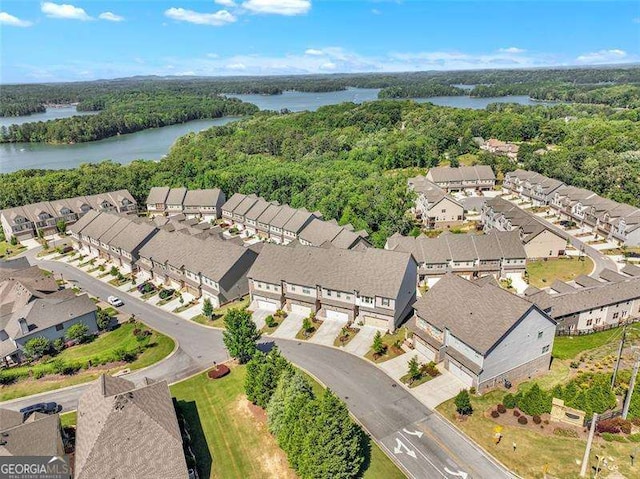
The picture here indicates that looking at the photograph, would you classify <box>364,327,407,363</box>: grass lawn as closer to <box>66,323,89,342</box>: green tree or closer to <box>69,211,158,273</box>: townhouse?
<box>66,323,89,342</box>: green tree

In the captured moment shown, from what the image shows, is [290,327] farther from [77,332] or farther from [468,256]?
[468,256]

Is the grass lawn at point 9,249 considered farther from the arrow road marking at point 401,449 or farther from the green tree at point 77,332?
the arrow road marking at point 401,449

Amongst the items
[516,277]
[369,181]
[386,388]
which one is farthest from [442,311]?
[369,181]

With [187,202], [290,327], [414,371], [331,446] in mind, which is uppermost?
[331,446]

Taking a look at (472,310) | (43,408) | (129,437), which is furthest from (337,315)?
(43,408)

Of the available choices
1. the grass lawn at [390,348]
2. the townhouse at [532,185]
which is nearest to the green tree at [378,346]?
the grass lawn at [390,348]

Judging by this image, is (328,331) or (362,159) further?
(362,159)
